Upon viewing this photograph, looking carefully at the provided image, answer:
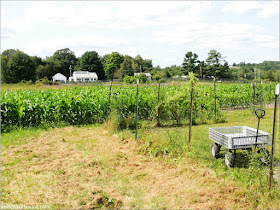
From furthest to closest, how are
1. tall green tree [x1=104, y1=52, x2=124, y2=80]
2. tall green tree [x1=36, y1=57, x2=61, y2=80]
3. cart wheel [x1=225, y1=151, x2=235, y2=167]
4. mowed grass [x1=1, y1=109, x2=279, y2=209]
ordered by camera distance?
tall green tree [x1=104, y1=52, x2=124, y2=80]
tall green tree [x1=36, y1=57, x2=61, y2=80]
cart wheel [x1=225, y1=151, x2=235, y2=167]
mowed grass [x1=1, y1=109, x2=279, y2=209]

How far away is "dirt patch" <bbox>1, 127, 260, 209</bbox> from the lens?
179 inches

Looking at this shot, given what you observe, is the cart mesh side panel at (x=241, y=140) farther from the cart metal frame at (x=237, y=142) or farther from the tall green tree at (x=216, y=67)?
the tall green tree at (x=216, y=67)

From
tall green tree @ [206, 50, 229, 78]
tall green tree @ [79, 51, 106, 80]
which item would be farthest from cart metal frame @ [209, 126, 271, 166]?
→ tall green tree @ [79, 51, 106, 80]

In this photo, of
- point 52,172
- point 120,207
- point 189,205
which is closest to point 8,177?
point 52,172

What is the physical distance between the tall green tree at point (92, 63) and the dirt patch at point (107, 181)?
258ft

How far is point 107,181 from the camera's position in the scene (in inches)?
218

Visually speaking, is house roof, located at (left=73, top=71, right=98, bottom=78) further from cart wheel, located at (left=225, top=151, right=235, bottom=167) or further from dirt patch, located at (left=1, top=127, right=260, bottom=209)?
cart wheel, located at (left=225, top=151, right=235, bottom=167)

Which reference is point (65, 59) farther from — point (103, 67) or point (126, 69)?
point (126, 69)

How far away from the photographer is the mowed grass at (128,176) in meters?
4.51

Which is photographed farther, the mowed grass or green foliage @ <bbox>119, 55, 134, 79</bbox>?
green foliage @ <bbox>119, 55, 134, 79</bbox>

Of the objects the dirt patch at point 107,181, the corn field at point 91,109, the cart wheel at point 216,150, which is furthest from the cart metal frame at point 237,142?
the corn field at point 91,109

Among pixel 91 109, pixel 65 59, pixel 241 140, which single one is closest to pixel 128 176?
pixel 241 140

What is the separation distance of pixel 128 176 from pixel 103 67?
83421 mm

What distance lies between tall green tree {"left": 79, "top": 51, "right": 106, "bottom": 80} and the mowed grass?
77.6 meters
